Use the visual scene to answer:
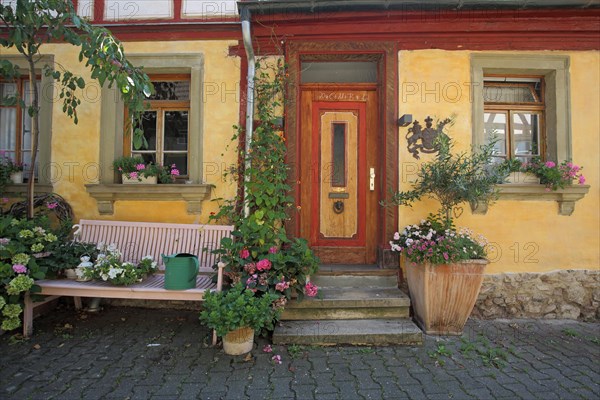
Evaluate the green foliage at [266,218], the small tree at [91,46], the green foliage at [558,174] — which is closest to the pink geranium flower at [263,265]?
the green foliage at [266,218]

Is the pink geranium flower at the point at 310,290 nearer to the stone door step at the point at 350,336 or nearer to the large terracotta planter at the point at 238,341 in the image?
the stone door step at the point at 350,336

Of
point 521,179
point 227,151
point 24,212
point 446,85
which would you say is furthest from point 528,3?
point 24,212

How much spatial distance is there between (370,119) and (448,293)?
7.72ft

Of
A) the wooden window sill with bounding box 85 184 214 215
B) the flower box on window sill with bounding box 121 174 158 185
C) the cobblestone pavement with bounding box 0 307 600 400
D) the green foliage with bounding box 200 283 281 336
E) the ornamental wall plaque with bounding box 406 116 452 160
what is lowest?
the cobblestone pavement with bounding box 0 307 600 400

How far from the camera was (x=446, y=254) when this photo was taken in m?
3.63

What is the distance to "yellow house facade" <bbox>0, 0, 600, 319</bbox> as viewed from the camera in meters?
4.44

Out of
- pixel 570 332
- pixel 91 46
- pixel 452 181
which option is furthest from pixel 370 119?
pixel 570 332

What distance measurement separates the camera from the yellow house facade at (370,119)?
4.44m

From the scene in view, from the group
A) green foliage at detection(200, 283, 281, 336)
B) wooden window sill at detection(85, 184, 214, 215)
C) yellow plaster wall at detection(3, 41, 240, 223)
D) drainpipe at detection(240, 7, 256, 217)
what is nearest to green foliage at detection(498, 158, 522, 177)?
drainpipe at detection(240, 7, 256, 217)

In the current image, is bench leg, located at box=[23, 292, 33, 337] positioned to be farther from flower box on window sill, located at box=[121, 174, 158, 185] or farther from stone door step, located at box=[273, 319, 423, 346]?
stone door step, located at box=[273, 319, 423, 346]

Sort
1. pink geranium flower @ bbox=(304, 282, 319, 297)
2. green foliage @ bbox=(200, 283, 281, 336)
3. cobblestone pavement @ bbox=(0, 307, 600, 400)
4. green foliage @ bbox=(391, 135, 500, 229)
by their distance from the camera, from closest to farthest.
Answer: cobblestone pavement @ bbox=(0, 307, 600, 400) → green foliage @ bbox=(200, 283, 281, 336) → pink geranium flower @ bbox=(304, 282, 319, 297) → green foliage @ bbox=(391, 135, 500, 229)

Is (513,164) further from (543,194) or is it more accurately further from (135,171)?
(135,171)

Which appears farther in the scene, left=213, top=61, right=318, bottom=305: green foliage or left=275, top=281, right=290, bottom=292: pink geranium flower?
left=213, top=61, right=318, bottom=305: green foliage

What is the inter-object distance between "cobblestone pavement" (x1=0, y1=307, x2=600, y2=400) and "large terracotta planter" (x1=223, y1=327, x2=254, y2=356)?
2.8 inches
